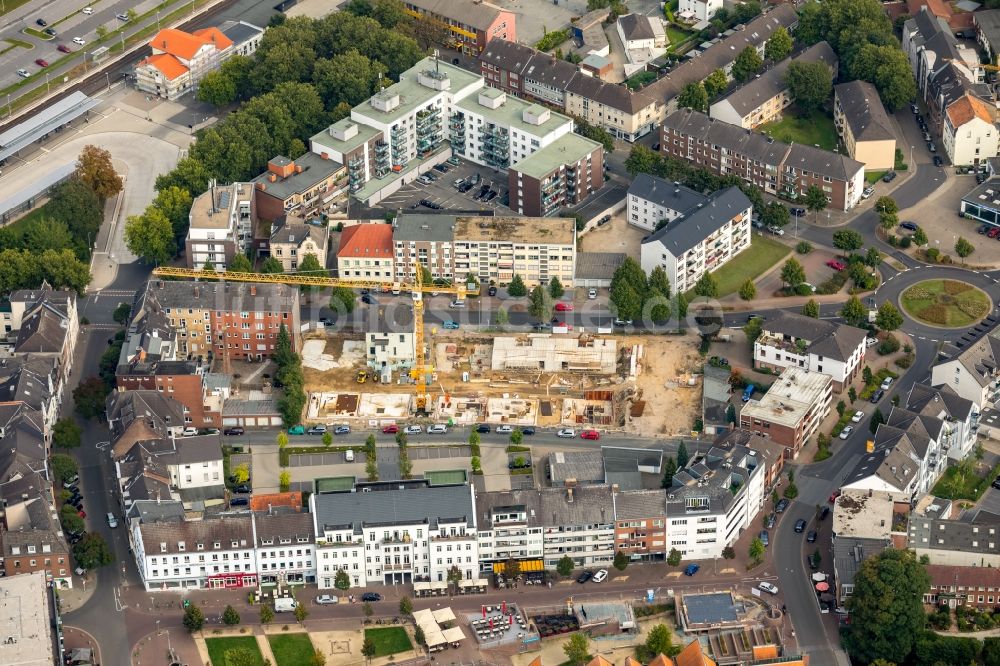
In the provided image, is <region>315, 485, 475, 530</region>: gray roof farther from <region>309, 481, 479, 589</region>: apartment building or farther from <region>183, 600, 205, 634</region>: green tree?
<region>183, 600, 205, 634</region>: green tree

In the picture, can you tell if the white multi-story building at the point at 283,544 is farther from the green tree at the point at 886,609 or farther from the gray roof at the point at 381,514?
the green tree at the point at 886,609

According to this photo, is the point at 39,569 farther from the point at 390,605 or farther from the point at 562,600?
the point at 562,600

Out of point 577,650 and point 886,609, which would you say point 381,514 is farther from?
point 886,609

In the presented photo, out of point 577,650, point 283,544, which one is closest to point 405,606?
point 283,544

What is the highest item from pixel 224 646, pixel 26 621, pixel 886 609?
pixel 886 609

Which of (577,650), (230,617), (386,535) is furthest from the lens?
(386,535)

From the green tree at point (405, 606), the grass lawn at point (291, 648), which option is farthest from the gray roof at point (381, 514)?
the grass lawn at point (291, 648)
